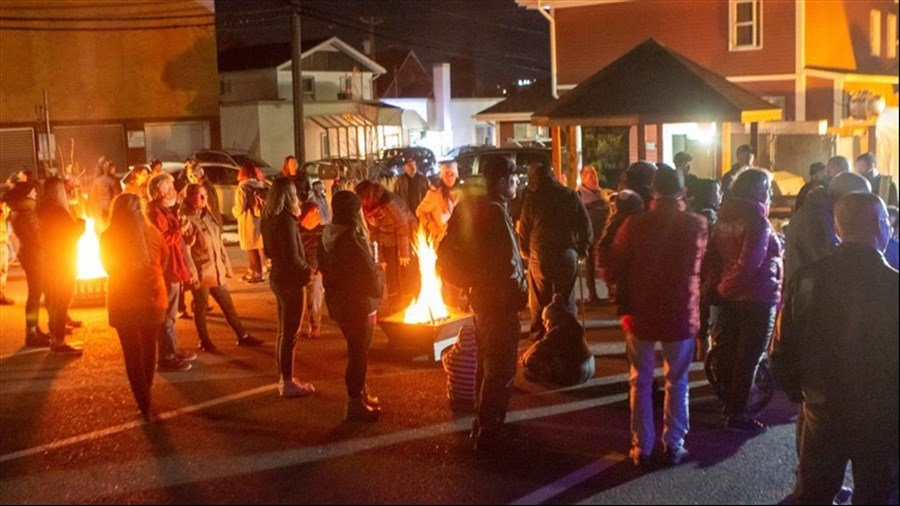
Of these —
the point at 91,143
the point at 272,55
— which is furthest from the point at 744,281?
the point at 272,55

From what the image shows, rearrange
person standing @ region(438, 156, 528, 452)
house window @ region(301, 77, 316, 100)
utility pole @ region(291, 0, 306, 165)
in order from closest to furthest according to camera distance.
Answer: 1. person standing @ region(438, 156, 528, 452)
2. utility pole @ region(291, 0, 306, 165)
3. house window @ region(301, 77, 316, 100)

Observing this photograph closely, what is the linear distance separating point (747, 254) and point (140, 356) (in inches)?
181

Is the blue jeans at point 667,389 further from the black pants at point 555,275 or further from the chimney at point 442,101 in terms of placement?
the chimney at point 442,101

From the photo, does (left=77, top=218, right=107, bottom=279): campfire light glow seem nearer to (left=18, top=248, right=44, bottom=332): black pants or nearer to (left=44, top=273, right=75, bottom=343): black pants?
(left=18, top=248, right=44, bottom=332): black pants

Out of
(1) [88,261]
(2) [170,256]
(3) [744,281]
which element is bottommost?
(1) [88,261]

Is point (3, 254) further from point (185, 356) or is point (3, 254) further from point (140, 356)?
point (140, 356)

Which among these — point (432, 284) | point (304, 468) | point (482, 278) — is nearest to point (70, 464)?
point (304, 468)

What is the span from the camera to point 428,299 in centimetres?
972

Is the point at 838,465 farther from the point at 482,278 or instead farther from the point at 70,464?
the point at 70,464

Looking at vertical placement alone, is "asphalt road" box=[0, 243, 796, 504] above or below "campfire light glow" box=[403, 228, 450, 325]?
below

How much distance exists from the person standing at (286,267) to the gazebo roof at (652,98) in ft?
22.5

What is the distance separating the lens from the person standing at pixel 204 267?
10234mm

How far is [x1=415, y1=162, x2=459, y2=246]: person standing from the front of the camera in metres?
11.3

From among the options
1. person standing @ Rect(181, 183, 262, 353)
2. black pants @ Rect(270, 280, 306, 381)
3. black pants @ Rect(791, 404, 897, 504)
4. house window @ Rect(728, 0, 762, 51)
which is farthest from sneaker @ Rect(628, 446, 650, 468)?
house window @ Rect(728, 0, 762, 51)
